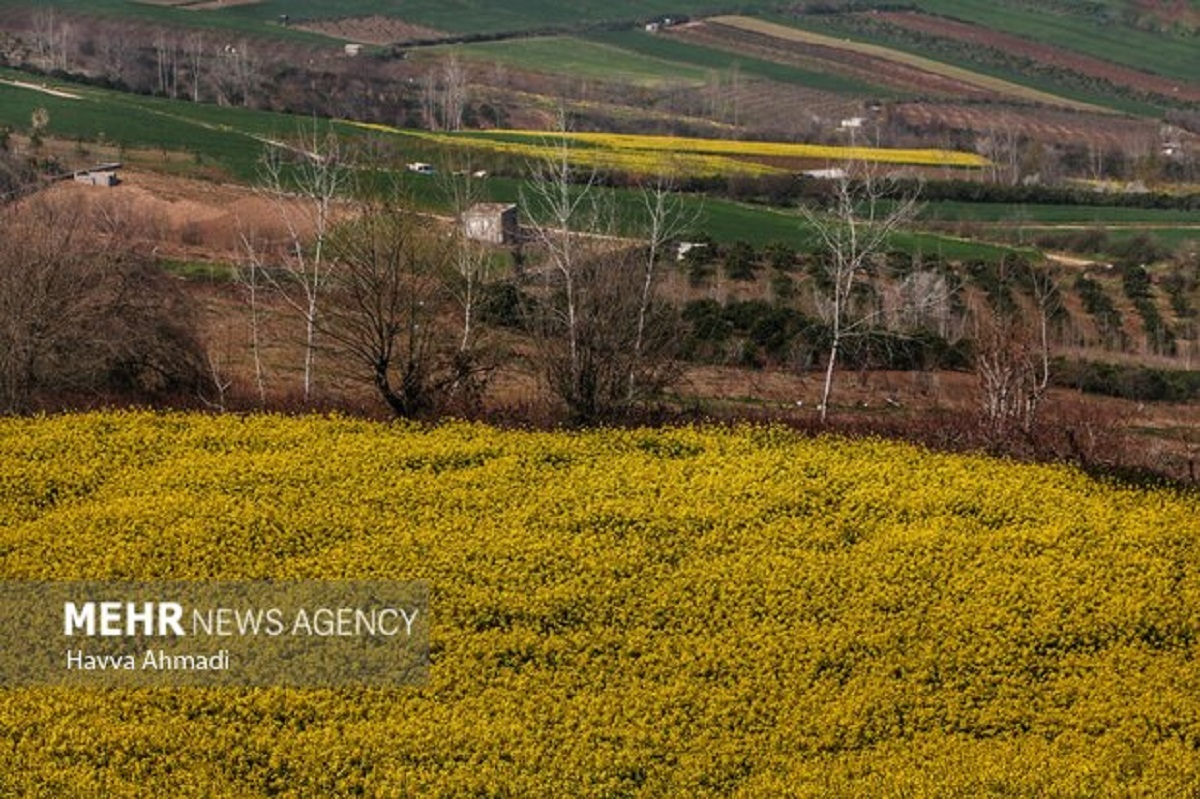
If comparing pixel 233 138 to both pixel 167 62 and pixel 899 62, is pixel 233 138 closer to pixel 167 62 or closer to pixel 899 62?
pixel 167 62

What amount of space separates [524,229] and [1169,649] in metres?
38.5

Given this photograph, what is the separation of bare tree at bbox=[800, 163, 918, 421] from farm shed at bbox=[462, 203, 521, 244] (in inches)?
431

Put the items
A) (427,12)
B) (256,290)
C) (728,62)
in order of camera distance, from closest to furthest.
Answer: (256,290), (728,62), (427,12)

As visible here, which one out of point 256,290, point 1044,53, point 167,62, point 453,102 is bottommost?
point 256,290

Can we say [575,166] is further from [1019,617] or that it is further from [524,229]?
[1019,617]

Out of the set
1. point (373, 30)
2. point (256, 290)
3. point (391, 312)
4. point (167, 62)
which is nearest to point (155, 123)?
point (167, 62)

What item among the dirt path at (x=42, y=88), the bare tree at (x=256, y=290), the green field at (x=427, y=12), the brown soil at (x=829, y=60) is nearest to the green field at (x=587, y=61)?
the green field at (x=427, y=12)

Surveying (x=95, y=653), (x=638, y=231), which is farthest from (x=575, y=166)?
(x=95, y=653)

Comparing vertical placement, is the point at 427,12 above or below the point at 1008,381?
above

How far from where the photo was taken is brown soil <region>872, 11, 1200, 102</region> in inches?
5089

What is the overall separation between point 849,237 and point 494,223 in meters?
15.4

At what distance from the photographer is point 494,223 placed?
5541 cm

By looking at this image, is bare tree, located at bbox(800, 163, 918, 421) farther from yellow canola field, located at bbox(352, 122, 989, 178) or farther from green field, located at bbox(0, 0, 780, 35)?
green field, located at bbox(0, 0, 780, 35)

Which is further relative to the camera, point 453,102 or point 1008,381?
point 453,102
